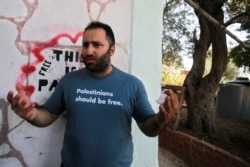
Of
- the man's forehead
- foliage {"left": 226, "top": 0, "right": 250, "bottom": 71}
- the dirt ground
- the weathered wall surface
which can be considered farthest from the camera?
foliage {"left": 226, "top": 0, "right": 250, "bottom": 71}

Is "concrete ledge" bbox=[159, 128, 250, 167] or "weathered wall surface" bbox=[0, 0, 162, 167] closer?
"weathered wall surface" bbox=[0, 0, 162, 167]

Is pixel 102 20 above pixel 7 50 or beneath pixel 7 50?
above

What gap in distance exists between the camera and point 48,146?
117 inches

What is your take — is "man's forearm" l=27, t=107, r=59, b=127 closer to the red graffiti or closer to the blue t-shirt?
the blue t-shirt

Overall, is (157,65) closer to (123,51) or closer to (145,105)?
(123,51)

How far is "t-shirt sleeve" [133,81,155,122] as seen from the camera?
2.42m

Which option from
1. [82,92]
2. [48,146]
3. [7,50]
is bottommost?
[48,146]

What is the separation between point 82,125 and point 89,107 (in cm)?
13

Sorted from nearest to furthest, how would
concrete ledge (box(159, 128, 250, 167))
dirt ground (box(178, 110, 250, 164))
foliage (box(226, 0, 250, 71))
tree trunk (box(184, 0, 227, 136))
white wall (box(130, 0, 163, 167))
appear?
white wall (box(130, 0, 163, 167))
concrete ledge (box(159, 128, 250, 167))
dirt ground (box(178, 110, 250, 164))
foliage (box(226, 0, 250, 71))
tree trunk (box(184, 0, 227, 136))

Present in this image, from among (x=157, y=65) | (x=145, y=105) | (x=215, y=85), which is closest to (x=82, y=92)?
(x=145, y=105)

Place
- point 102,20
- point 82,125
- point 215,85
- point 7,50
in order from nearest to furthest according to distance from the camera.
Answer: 1. point 82,125
2. point 7,50
3. point 102,20
4. point 215,85

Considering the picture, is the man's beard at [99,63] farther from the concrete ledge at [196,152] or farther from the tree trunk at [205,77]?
the tree trunk at [205,77]

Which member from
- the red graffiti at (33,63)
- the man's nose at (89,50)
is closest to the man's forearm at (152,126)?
the man's nose at (89,50)

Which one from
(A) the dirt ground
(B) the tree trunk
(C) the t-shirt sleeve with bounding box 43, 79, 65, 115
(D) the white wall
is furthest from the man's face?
(B) the tree trunk
